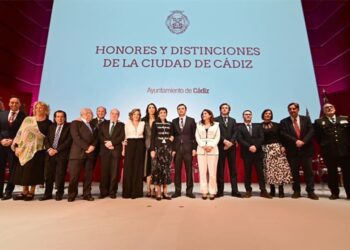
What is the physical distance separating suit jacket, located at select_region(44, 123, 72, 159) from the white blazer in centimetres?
169

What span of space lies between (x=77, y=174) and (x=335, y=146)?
329 cm

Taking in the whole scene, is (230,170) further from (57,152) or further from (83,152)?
(57,152)

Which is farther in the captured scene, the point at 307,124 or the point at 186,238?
the point at 307,124

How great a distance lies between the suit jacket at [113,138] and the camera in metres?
3.47

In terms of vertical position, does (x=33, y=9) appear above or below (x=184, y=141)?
above

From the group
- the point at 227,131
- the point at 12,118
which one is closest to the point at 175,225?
the point at 227,131

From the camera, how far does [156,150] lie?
3.37m

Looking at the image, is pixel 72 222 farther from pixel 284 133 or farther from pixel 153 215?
pixel 284 133

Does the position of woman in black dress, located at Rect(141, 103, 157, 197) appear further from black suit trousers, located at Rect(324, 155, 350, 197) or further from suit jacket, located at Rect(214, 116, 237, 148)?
black suit trousers, located at Rect(324, 155, 350, 197)

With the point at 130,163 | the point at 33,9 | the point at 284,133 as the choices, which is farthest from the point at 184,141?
the point at 33,9

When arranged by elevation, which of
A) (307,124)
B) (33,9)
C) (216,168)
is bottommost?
(216,168)

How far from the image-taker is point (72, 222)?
2.03 m

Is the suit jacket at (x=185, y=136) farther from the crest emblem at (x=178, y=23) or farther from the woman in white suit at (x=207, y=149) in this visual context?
the crest emblem at (x=178, y=23)

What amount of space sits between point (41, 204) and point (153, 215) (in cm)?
142
